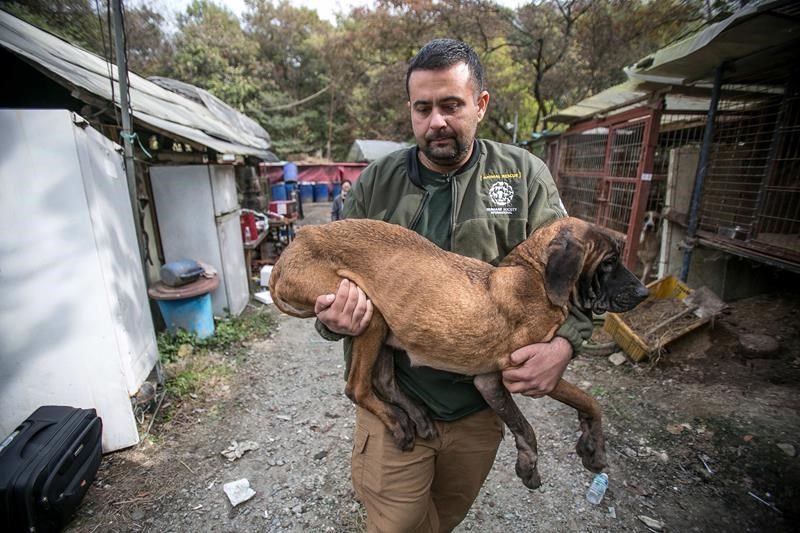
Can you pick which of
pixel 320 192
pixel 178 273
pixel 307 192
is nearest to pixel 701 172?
pixel 178 273

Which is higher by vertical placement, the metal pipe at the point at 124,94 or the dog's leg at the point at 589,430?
the metal pipe at the point at 124,94

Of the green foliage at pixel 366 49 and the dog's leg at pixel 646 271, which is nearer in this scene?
the dog's leg at pixel 646 271

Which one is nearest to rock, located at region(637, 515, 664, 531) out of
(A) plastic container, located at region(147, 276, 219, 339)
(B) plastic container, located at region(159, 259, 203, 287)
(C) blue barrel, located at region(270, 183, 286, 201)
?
(A) plastic container, located at region(147, 276, 219, 339)

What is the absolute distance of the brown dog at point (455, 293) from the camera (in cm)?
178

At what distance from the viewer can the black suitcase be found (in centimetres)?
257

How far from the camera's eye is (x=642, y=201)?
6348mm

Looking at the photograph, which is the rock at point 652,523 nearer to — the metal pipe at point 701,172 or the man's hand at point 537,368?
the man's hand at point 537,368

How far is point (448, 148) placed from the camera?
1.81 meters

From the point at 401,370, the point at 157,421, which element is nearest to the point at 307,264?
the point at 401,370

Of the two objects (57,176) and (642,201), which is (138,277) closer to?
(57,176)

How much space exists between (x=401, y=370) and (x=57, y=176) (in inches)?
126

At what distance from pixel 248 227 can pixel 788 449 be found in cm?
852

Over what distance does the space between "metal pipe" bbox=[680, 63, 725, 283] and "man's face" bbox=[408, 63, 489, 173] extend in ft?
17.6

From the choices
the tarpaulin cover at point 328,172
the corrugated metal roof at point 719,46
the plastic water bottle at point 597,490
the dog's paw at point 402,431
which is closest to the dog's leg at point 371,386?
the dog's paw at point 402,431
